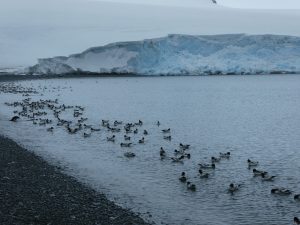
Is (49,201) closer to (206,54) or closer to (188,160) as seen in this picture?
(188,160)

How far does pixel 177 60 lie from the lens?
2876 inches

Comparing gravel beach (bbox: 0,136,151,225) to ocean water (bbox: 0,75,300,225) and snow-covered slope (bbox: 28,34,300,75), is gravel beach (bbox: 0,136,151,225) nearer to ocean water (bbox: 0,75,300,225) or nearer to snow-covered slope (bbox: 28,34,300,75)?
ocean water (bbox: 0,75,300,225)

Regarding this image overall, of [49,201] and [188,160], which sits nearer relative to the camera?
[49,201]

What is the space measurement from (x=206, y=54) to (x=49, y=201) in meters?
63.9

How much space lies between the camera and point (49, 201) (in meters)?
10.9

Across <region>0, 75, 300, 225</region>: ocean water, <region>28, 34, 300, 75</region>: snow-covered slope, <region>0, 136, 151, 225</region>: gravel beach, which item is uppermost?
<region>28, 34, 300, 75</region>: snow-covered slope

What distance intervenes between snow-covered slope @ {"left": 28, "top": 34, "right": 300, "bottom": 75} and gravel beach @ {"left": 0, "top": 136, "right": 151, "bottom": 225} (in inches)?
2249

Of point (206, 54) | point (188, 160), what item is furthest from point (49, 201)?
point (206, 54)

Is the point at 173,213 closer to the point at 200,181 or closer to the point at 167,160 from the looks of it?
the point at 200,181

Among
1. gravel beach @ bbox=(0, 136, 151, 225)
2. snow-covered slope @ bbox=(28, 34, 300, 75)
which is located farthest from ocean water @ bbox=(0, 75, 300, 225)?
snow-covered slope @ bbox=(28, 34, 300, 75)

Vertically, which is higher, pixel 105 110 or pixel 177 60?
pixel 177 60

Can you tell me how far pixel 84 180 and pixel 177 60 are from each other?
59441 mm

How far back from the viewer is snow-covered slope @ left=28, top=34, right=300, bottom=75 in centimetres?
7169

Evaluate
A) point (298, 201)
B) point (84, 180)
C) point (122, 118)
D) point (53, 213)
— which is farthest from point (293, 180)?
point (122, 118)
